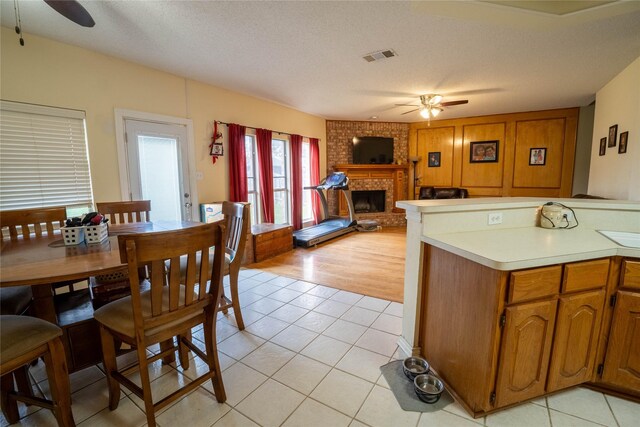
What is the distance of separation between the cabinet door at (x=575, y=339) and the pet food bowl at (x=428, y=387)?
0.58 metres

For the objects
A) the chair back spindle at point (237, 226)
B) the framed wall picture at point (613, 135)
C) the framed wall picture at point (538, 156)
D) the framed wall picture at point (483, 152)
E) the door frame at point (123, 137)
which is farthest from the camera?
the framed wall picture at point (483, 152)

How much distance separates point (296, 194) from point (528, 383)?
493 cm

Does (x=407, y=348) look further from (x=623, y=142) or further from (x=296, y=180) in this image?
(x=296, y=180)

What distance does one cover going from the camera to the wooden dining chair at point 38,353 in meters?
1.19

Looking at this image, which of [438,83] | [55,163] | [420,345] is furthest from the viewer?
[438,83]

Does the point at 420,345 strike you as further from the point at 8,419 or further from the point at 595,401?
the point at 8,419

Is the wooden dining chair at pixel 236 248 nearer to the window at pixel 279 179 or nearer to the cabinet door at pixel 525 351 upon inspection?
the cabinet door at pixel 525 351

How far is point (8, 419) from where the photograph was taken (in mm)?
1461

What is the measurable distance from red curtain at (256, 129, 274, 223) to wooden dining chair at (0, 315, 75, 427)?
12.7ft

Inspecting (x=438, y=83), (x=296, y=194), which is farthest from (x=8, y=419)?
(x=438, y=83)

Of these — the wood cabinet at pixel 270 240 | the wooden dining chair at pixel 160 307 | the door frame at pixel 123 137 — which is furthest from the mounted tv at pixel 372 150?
the wooden dining chair at pixel 160 307

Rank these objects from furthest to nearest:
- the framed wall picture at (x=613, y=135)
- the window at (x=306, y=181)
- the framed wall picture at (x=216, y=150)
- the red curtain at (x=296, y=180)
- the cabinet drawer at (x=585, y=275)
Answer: the window at (x=306, y=181) < the red curtain at (x=296, y=180) < the framed wall picture at (x=216, y=150) < the framed wall picture at (x=613, y=135) < the cabinet drawer at (x=585, y=275)

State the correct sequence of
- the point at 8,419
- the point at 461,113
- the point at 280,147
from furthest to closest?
1. the point at 461,113
2. the point at 280,147
3. the point at 8,419

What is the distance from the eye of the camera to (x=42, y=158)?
2742 mm
